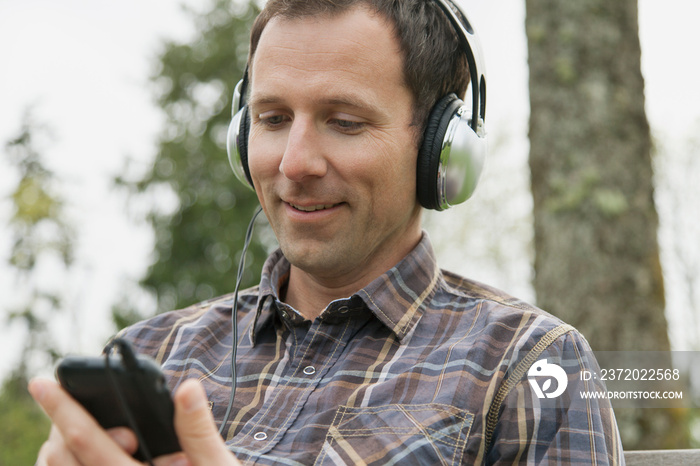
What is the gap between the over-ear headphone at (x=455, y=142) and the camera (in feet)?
5.95

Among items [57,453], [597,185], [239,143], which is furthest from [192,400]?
[597,185]

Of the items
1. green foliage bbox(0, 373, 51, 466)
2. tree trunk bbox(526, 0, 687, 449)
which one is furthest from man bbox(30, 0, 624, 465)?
green foliage bbox(0, 373, 51, 466)

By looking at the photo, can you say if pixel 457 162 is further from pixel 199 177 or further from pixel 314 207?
pixel 199 177

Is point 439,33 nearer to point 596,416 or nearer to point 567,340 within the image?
point 567,340

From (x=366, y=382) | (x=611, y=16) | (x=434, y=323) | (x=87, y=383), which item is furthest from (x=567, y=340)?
(x=611, y=16)

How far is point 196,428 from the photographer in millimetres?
962

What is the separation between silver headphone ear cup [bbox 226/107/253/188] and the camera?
206cm

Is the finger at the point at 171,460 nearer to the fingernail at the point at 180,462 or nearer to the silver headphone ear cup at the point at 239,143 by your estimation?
the fingernail at the point at 180,462

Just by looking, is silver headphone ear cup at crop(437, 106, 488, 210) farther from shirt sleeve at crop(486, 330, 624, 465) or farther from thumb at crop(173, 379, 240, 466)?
thumb at crop(173, 379, 240, 466)

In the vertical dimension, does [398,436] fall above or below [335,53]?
below

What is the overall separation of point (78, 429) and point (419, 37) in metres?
1.33

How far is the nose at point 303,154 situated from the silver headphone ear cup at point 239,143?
0.38 metres

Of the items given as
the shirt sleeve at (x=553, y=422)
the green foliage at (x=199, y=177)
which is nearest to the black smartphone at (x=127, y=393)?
the shirt sleeve at (x=553, y=422)

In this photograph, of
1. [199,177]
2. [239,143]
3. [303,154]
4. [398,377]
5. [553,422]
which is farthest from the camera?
[199,177]
